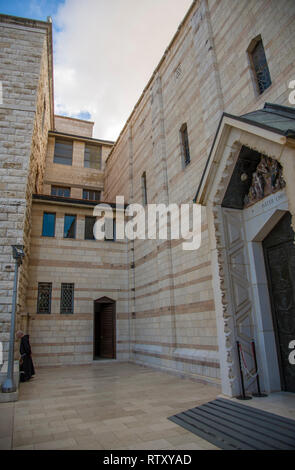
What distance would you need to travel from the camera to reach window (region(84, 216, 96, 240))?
1492 centimetres

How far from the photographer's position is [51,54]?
13922 millimetres

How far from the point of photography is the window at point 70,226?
14.6m

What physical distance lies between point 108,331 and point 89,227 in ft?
17.5

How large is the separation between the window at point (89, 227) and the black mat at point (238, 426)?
10729 mm

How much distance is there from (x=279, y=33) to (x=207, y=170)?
359 centimetres

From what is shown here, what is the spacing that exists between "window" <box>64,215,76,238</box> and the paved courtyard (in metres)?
6.77

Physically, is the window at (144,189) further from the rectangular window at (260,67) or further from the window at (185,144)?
the rectangular window at (260,67)

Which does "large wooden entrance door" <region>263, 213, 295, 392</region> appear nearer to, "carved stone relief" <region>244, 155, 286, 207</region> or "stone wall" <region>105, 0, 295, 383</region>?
"carved stone relief" <region>244, 155, 286, 207</region>

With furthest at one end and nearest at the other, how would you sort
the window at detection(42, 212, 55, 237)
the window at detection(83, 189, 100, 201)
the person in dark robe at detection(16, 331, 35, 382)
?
the window at detection(83, 189, 100, 201), the window at detection(42, 212, 55, 237), the person in dark robe at detection(16, 331, 35, 382)

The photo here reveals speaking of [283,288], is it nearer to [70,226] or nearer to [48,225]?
[70,226]

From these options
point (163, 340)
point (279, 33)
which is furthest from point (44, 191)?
point (279, 33)

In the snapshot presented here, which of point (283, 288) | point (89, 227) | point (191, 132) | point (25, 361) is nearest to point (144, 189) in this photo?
point (89, 227)

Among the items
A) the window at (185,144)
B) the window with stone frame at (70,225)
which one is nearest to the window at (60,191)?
the window with stone frame at (70,225)

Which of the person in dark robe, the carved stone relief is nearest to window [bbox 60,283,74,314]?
the person in dark robe
